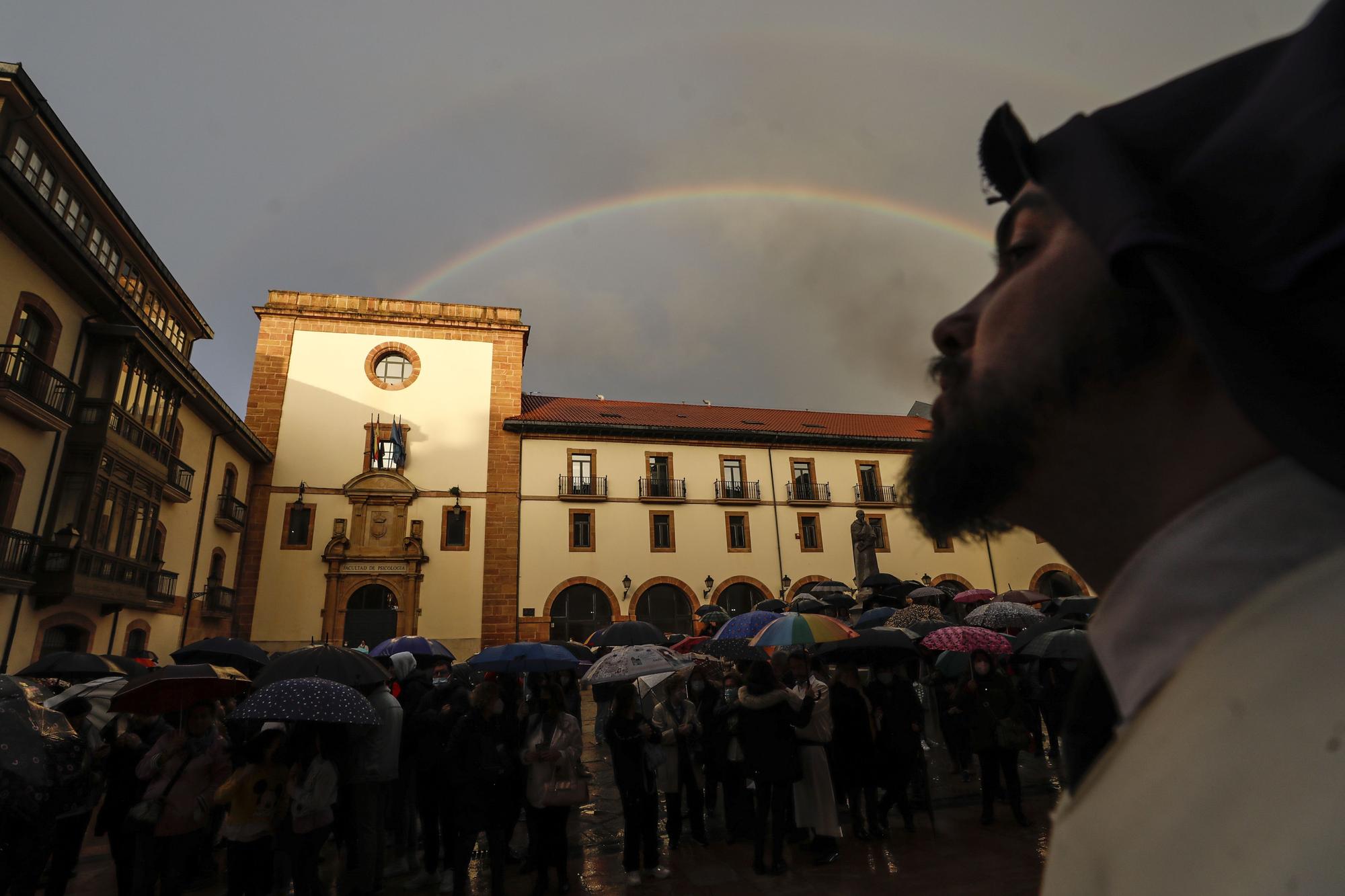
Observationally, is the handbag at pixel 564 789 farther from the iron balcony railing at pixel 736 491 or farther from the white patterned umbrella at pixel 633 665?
the iron balcony railing at pixel 736 491

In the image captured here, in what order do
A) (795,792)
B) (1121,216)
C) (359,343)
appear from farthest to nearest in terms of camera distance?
(359,343) < (795,792) < (1121,216)

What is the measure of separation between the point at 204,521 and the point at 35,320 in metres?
9.43

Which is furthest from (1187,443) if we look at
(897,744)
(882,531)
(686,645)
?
(882,531)

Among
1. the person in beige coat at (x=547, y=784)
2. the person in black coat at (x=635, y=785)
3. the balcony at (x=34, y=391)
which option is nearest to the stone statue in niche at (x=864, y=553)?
the person in black coat at (x=635, y=785)

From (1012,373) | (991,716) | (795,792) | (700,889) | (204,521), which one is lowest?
(700,889)

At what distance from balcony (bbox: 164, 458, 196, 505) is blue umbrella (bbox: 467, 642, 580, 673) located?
14.8 m

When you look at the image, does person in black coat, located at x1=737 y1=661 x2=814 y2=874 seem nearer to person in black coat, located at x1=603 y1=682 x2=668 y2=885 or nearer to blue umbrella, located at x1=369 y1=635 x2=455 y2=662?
person in black coat, located at x1=603 y1=682 x2=668 y2=885

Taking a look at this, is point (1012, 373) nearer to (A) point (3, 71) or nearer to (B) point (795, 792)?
(B) point (795, 792)

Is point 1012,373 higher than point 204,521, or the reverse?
point 204,521

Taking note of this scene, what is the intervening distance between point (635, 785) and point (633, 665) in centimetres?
217

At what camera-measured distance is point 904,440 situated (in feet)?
109

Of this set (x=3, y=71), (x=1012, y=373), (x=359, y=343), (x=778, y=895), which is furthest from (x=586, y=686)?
(x=1012, y=373)

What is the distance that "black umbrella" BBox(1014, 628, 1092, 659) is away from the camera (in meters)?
8.63

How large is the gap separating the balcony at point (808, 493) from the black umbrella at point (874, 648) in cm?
2304
